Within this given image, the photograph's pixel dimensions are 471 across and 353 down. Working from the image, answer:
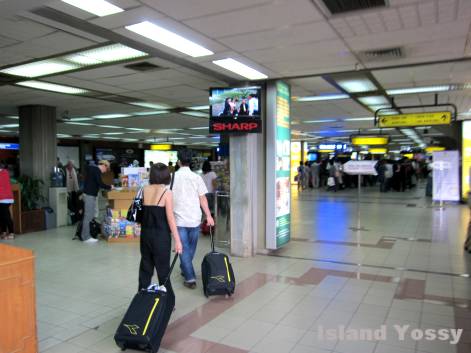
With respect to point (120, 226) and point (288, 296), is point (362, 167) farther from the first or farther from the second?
point (120, 226)

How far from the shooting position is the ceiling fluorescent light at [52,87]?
6.95 m

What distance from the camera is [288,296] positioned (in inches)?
175

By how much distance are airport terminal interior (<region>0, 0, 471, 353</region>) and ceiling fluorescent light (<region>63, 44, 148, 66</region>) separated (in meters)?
0.03

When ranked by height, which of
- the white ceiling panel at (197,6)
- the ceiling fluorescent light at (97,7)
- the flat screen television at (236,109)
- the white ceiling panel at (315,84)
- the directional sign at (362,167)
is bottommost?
the directional sign at (362,167)

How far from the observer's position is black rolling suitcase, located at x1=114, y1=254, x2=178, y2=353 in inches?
119

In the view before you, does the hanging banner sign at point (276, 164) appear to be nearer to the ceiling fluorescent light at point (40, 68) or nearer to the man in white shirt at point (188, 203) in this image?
the man in white shirt at point (188, 203)

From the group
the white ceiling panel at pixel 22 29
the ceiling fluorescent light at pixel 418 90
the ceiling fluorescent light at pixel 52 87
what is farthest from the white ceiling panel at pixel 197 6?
the ceiling fluorescent light at pixel 418 90

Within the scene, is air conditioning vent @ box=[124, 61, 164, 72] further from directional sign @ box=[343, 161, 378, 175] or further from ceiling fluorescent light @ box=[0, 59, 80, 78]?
directional sign @ box=[343, 161, 378, 175]

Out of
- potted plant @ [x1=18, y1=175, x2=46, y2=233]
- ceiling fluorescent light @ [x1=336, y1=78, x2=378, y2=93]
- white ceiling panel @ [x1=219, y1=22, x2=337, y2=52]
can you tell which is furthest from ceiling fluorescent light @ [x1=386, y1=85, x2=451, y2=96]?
potted plant @ [x1=18, y1=175, x2=46, y2=233]

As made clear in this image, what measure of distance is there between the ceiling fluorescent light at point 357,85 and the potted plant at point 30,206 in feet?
22.4

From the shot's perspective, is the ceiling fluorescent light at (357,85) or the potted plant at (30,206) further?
the potted plant at (30,206)

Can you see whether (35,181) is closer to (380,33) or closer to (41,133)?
(41,133)

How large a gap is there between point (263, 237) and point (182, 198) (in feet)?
7.95

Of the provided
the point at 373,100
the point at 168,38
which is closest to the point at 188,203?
the point at 168,38
